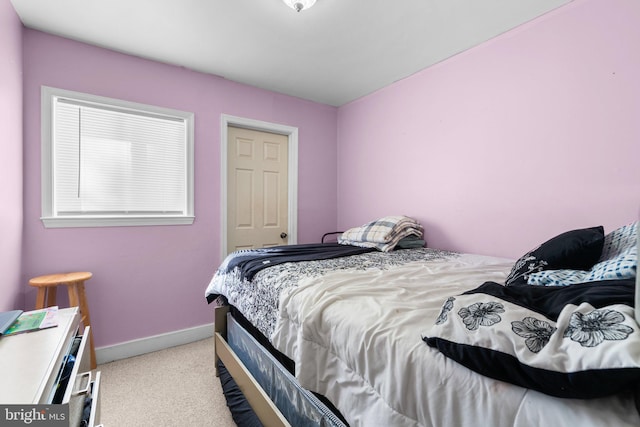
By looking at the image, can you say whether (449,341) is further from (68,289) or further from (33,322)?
(68,289)

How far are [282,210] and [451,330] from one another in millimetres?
2599

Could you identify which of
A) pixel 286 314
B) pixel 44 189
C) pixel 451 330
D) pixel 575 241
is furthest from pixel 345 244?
pixel 44 189

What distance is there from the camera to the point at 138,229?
91.7 inches

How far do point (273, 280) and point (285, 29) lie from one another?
5.58ft

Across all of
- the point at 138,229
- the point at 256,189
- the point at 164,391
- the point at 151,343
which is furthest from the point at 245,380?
the point at 256,189

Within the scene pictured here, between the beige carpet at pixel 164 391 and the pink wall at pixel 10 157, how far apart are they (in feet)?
2.68

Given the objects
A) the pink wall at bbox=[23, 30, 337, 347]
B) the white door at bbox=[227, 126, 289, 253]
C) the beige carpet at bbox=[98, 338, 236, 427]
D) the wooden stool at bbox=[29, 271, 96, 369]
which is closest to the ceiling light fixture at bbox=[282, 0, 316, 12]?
the pink wall at bbox=[23, 30, 337, 347]

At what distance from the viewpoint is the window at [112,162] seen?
2.05 meters

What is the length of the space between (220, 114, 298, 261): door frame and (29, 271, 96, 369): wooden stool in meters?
1.03

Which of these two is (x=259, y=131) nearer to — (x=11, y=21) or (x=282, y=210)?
(x=282, y=210)

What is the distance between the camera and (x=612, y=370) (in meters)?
0.45

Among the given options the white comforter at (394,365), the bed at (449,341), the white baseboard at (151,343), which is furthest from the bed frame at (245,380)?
the white baseboard at (151,343)

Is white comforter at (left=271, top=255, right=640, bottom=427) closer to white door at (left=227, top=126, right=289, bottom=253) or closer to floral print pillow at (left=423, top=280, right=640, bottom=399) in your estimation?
floral print pillow at (left=423, top=280, right=640, bottom=399)

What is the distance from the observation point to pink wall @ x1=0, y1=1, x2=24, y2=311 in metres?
1.57
